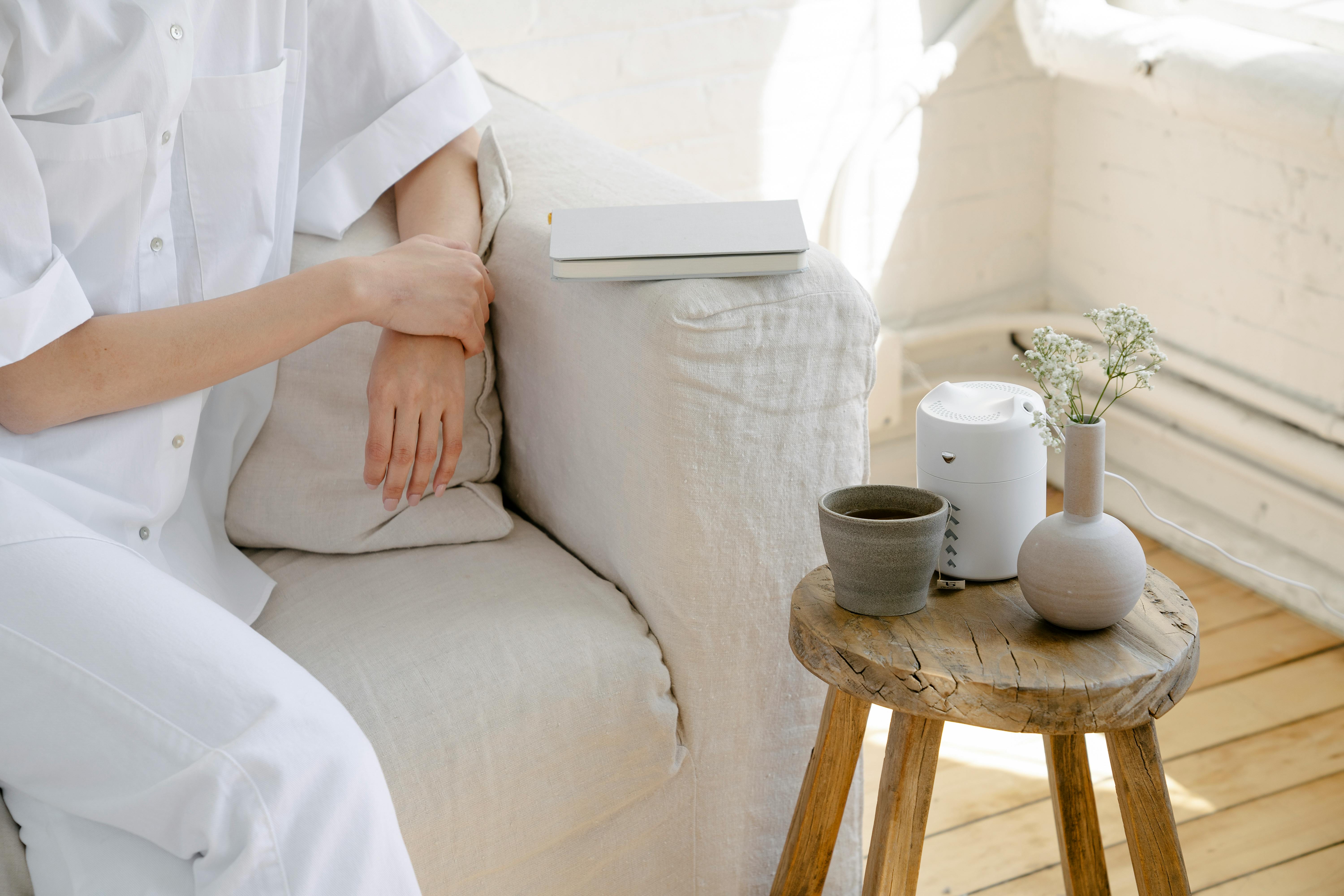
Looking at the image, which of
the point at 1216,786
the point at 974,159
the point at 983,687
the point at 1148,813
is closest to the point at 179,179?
the point at 983,687

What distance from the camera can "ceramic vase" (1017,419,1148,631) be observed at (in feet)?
2.86

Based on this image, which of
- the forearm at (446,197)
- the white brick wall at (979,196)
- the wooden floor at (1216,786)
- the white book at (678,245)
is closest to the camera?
the white book at (678,245)

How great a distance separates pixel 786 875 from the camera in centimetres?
108

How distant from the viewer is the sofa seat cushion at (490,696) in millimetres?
962

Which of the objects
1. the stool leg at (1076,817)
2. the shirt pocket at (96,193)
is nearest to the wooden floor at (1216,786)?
the stool leg at (1076,817)

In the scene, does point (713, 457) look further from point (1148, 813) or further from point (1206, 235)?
point (1206, 235)

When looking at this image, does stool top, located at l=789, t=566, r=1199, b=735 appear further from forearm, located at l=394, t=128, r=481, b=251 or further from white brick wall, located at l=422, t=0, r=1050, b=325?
white brick wall, located at l=422, t=0, r=1050, b=325

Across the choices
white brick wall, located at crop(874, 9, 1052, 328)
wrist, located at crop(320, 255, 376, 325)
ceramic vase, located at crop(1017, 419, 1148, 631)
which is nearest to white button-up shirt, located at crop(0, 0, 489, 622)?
wrist, located at crop(320, 255, 376, 325)

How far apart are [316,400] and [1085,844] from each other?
33.7 inches

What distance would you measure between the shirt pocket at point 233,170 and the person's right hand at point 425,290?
136 mm

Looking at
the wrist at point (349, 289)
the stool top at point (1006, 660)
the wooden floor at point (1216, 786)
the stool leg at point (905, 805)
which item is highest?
the wrist at point (349, 289)

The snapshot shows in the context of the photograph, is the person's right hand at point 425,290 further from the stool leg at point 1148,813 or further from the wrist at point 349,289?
the stool leg at point 1148,813

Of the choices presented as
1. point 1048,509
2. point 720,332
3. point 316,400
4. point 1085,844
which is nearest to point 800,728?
point 1085,844

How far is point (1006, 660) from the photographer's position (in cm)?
87
